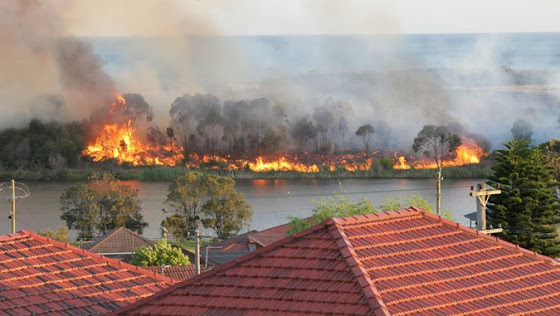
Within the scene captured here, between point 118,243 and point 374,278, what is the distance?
21067 mm

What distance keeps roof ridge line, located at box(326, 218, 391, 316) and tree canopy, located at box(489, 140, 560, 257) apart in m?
15.3

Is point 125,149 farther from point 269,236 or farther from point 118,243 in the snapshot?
point 269,236

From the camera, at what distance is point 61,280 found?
1304 centimetres

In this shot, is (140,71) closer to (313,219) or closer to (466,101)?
(466,101)

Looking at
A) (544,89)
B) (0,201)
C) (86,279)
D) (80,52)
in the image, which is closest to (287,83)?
(80,52)

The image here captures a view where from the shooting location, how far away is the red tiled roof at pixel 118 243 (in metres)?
31.0

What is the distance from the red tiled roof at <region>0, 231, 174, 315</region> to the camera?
12.4 metres

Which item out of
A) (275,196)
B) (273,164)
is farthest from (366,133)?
(275,196)

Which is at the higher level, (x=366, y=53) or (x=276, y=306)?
(x=366, y=53)

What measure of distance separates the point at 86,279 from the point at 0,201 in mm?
34592

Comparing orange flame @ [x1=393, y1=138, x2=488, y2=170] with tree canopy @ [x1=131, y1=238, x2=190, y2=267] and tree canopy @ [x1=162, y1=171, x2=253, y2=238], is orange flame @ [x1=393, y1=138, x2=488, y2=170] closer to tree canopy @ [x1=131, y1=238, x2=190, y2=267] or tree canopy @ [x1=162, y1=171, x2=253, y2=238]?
tree canopy @ [x1=162, y1=171, x2=253, y2=238]

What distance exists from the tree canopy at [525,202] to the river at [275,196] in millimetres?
10192

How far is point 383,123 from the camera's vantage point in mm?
72500

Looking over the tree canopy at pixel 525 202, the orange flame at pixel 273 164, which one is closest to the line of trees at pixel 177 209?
the tree canopy at pixel 525 202
